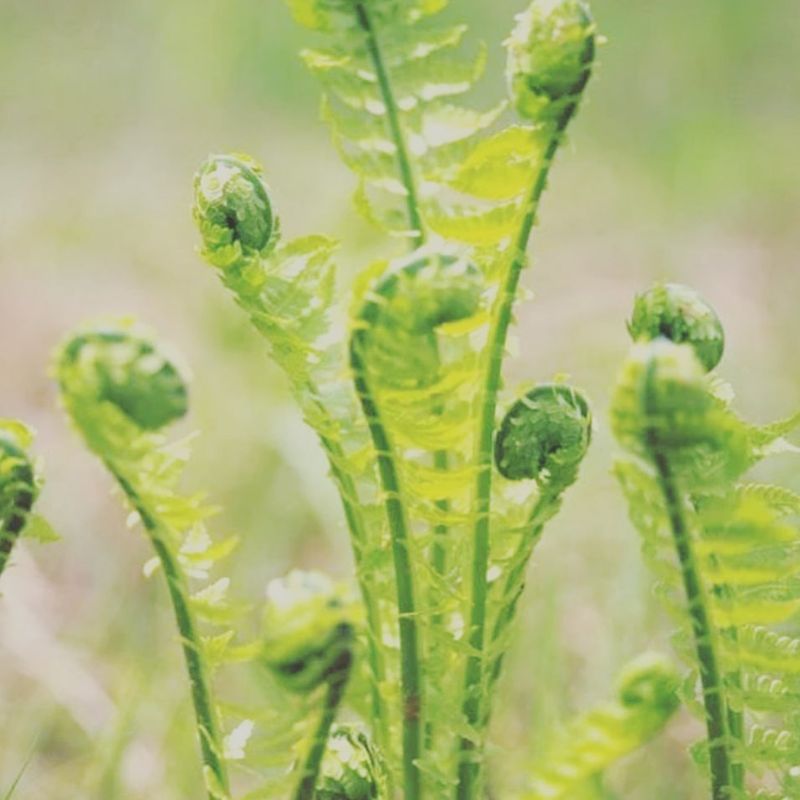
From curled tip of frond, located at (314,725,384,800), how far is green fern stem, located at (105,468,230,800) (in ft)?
0.19

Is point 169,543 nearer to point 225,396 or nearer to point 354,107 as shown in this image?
point 354,107

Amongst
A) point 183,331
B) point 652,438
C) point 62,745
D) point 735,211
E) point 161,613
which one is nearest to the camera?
point 652,438

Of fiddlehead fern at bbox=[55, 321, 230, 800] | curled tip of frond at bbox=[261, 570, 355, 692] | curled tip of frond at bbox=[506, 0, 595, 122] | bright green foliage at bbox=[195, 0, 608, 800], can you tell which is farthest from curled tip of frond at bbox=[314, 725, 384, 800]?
curled tip of frond at bbox=[506, 0, 595, 122]

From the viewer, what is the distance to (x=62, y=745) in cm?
174

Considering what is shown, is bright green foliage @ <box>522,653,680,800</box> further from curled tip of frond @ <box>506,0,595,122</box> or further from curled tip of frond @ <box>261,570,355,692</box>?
curled tip of frond @ <box>506,0,595,122</box>

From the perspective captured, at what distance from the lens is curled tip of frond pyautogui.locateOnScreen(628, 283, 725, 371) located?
3.16 feet

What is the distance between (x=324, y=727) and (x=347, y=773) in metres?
0.16

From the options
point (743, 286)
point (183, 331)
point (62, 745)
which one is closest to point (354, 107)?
point (62, 745)

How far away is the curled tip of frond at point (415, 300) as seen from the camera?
79 cm

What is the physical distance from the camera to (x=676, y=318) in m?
0.96

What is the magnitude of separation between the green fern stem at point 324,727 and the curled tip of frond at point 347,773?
83 mm

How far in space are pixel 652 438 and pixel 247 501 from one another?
5.33 feet

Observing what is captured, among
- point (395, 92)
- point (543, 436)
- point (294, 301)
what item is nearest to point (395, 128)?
Answer: point (395, 92)

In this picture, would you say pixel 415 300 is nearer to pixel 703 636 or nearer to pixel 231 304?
pixel 703 636
